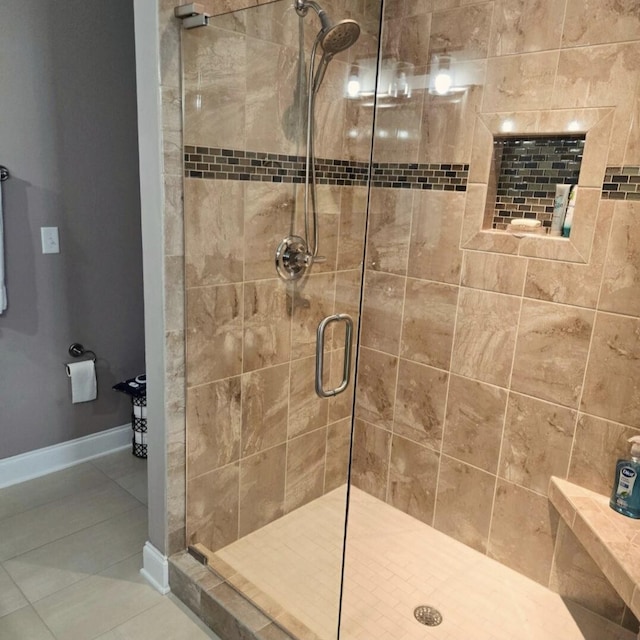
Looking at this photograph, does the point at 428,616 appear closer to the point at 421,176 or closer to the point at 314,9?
the point at 421,176

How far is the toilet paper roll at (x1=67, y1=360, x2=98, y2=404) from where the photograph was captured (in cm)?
274

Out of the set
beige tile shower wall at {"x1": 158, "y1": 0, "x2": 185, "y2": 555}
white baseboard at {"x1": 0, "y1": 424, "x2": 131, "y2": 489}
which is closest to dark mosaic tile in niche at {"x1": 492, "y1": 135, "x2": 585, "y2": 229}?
beige tile shower wall at {"x1": 158, "y1": 0, "x2": 185, "y2": 555}

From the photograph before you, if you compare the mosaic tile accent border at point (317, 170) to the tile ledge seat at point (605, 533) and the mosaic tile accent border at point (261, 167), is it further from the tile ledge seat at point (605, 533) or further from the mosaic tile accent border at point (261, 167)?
the tile ledge seat at point (605, 533)

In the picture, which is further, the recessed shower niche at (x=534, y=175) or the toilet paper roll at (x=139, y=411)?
the toilet paper roll at (x=139, y=411)

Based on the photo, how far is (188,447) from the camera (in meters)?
1.99

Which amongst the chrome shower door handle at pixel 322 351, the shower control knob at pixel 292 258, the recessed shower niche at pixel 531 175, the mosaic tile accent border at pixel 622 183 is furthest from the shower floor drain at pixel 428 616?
the mosaic tile accent border at pixel 622 183

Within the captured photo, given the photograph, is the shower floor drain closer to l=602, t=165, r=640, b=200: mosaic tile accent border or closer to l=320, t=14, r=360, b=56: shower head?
l=602, t=165, r=640, b=200: mosaic tile accent border

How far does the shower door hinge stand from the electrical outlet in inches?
51.3

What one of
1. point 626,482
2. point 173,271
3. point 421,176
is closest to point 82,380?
point 173,271

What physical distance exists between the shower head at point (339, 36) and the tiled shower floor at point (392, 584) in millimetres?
1738

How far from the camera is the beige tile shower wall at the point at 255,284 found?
5.99ft

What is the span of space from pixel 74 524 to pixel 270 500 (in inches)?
34.6

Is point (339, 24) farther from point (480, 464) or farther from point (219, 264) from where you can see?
point (480, 464)

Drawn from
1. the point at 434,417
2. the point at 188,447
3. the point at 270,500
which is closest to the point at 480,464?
the point at 434,417
